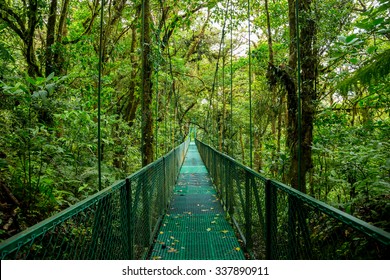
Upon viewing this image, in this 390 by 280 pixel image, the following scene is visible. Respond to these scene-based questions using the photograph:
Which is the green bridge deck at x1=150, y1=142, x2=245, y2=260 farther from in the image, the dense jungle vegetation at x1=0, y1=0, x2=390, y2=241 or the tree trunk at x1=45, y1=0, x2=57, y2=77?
the tree trunk at x1=45, y1=0, x2=57, y2=77

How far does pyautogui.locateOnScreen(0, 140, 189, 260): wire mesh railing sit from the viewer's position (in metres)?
1.02

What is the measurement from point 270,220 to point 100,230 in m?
1.13

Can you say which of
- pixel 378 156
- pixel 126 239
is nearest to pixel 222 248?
pixel 126 239

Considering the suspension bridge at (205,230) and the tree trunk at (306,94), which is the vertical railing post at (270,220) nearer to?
the suspension bridge at (205,230)

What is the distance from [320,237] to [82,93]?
406 centimetres

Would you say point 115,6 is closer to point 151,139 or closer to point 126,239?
point 151,139

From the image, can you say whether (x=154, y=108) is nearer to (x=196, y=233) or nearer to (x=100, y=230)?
(x=196, y=233)

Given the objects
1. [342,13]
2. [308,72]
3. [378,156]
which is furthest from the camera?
[342,13]

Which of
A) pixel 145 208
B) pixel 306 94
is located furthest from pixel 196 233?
pixel 306 94

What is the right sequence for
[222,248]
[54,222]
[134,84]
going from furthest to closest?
1. [134,84]
2. [222,248]
3. [54,222]

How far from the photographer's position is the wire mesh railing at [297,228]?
1.09 m

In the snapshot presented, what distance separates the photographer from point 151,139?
219 inches

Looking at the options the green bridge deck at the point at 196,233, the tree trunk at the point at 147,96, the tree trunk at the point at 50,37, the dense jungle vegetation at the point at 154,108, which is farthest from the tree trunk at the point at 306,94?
the tree trunk at the point at 50,37

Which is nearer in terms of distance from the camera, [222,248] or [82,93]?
[222,248]
